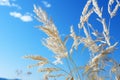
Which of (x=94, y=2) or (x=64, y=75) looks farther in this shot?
(x=94, y=2)

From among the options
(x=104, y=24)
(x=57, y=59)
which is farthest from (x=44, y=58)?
(x=104, y=24)

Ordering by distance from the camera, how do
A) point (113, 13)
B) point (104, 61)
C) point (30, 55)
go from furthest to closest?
point (113, 13), point (104, 61), point (30, 55)

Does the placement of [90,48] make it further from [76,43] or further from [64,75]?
[64,75]

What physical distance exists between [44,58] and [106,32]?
2.66 ft

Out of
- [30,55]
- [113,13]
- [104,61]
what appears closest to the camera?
[30,55]

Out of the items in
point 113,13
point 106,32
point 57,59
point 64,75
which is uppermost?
point 113,13

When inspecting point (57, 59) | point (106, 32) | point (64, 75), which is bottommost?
point (64, 75)

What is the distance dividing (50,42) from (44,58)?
0.19m

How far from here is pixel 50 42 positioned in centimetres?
326

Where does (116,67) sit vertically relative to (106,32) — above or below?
below

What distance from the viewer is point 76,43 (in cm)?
344

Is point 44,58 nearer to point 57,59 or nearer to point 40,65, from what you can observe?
point 40,65

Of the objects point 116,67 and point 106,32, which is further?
point 106,32

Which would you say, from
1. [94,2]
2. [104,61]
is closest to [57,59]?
[104,61]
